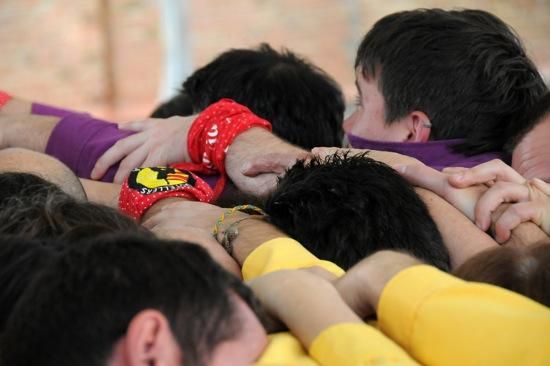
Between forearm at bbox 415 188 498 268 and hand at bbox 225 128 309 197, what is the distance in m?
0.35

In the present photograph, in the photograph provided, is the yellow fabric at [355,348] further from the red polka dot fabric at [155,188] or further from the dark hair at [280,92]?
the dark hair at [280,92]

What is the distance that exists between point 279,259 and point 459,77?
1.01 metres

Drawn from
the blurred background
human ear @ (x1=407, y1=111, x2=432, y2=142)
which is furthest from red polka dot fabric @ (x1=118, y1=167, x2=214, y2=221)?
the blurred background

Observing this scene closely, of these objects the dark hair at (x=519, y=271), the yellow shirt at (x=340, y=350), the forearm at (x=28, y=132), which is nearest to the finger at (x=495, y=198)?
the dark hair at (x=519, y=271)

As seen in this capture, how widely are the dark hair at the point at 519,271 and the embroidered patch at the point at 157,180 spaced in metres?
0.77

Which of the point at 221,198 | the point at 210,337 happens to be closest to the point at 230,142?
the point at 221,198

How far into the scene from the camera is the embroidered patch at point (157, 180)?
204 centimetres

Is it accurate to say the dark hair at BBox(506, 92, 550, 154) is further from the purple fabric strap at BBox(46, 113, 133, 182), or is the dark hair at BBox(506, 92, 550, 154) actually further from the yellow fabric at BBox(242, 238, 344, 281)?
the purple fabric strap at BBox(46, 113, 133, 182)

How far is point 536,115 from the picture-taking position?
221 cm

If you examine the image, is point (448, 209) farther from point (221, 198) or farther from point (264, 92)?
point (264, 92)

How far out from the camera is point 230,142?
2.26 m

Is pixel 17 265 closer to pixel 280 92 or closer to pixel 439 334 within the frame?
pixel 439 334

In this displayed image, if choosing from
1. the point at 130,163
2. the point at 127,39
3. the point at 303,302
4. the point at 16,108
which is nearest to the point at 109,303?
the point at 303,302

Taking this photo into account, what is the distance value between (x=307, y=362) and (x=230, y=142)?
1058 mm
